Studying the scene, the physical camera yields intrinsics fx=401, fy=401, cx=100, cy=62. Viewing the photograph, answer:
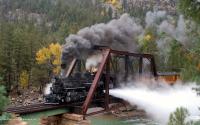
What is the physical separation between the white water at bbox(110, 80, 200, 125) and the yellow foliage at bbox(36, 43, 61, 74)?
111 feet

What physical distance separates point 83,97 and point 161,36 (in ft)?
55.7

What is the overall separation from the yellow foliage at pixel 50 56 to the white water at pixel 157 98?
1335 inches

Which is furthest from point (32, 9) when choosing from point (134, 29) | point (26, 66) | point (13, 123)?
point (13, 123)

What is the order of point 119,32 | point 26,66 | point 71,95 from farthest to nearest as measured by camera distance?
1. point 26,66
2. point 119,32
3. point 71,95

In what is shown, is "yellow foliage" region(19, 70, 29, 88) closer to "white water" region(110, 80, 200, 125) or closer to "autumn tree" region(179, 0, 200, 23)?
"white water" region(110, 80, 200, 125)

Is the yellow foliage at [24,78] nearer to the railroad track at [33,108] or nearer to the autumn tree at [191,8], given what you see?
the railroad track at [33,108]

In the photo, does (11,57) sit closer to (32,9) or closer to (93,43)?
(93,43)

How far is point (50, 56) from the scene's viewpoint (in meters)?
74.6

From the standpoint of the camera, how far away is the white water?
102 ft

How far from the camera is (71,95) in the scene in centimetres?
2558

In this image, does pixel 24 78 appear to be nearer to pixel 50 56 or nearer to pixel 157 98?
pixel 50 56

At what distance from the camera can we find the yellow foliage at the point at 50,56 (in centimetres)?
6831

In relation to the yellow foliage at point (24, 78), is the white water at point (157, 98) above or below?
below

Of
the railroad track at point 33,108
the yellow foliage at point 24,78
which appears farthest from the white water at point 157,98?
the yellow foliage at point 24,78
